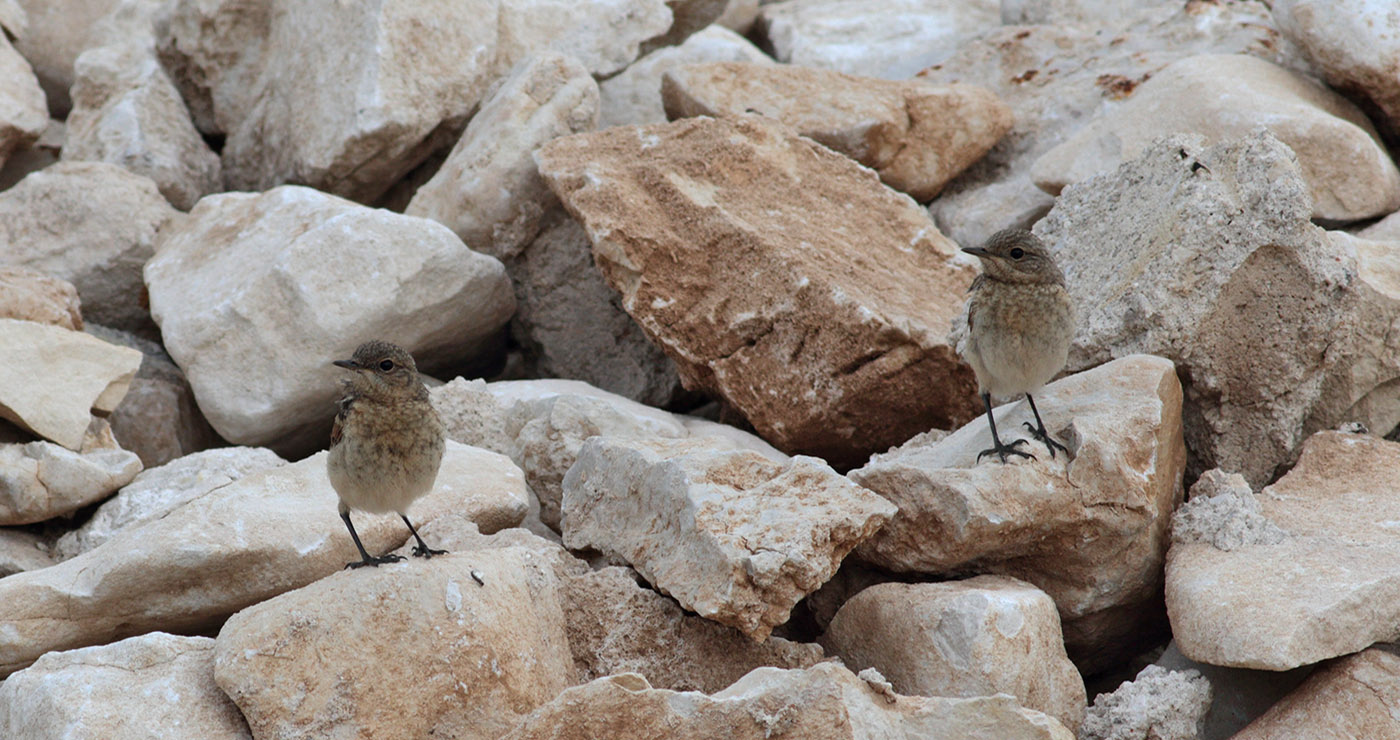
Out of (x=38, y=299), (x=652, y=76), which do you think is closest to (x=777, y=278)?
(x=652, y=76)

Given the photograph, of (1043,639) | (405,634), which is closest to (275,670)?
(405,634)

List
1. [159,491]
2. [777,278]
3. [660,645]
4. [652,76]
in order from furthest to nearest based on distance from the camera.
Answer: [652,76], [777,278], [159,491], [660,645]

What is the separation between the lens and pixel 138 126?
961cm

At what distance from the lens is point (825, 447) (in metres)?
7.27

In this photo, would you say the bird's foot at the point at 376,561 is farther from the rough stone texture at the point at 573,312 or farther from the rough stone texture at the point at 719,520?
the rough stone texture at the point at 573,312

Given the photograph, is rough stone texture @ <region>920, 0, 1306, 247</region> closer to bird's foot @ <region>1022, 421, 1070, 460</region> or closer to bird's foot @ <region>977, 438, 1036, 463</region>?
bird's foot @ <region>1022, 421, 1070, 460</region>

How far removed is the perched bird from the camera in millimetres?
5832

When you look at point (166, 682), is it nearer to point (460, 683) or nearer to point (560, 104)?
point (460, 683)

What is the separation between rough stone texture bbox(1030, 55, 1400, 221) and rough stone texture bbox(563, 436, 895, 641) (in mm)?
3445

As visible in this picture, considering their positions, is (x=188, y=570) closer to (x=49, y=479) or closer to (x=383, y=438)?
(x=383, y=438)

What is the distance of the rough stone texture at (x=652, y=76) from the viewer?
10.3 metres

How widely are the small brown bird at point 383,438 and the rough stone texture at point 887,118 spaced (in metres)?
4.35

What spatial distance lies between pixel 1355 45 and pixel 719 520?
576 cm

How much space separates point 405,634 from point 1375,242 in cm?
553
